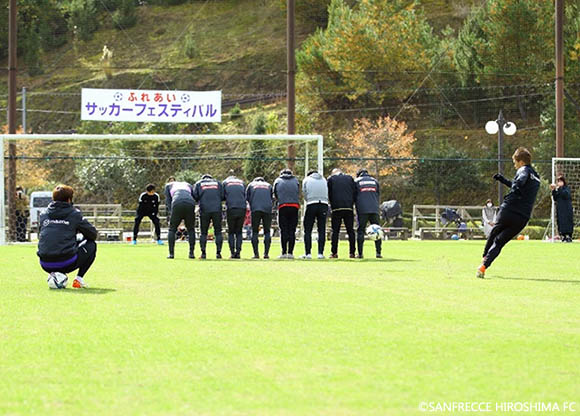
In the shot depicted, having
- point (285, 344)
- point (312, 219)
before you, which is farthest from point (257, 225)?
point (285, 344)

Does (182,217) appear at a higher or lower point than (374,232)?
higher

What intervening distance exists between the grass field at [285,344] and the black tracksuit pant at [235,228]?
5866 millimetres

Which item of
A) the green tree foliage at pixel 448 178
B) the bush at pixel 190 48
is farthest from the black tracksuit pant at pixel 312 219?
the bush at pixel 190 48

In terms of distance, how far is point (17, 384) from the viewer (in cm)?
601

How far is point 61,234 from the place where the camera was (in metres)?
12.2

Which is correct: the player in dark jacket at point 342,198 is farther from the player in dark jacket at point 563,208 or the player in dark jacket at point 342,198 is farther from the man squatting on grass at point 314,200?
the player in dark jacket at point 563,208

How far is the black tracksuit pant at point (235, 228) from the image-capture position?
20.1m

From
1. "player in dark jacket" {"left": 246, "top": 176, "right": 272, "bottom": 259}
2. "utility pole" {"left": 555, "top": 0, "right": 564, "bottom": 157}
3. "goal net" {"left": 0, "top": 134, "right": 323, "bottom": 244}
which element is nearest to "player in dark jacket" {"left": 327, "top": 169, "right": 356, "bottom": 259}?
"player in dark jacket" {"left": 246, "top": 176, "right": 272, "bottom": 259}

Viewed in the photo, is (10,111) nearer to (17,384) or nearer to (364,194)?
(364,194)

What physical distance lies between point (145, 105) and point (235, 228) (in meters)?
11.7

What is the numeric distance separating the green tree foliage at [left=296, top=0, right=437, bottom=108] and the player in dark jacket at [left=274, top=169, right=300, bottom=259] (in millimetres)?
43595

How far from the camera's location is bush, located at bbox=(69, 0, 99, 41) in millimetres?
90688

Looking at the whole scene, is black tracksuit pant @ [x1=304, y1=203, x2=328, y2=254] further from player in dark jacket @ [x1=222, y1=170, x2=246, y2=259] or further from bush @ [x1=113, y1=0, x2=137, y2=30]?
bush @ [x1=113, y1=0, x2=137, y2=30]

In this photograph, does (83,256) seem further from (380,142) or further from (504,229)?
(380,142)
